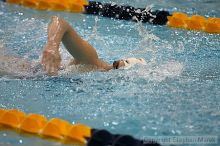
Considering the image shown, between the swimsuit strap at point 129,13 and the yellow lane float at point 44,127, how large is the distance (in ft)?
8.70

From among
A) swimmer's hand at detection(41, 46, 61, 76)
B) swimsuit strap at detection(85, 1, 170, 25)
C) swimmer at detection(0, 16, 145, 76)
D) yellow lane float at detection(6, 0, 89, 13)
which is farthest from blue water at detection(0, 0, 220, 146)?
yellow lane float at detection(6, 0, 89, 13)

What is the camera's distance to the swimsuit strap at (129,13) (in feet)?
16.6

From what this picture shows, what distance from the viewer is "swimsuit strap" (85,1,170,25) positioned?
199 inches

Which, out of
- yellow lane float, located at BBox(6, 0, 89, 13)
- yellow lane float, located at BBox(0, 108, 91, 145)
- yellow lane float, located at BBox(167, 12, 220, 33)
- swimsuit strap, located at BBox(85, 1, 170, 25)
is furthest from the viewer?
yellow lane float, located at BBox(6, 0, 89, 13)

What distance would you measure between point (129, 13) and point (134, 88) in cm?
228

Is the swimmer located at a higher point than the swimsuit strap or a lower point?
higher

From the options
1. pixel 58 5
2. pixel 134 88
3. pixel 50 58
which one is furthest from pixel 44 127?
pixel 58 5

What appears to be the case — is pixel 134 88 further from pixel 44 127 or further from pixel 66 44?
pixel 44 127

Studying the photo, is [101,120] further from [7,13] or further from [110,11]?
[7,13]

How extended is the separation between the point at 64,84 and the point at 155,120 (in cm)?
83

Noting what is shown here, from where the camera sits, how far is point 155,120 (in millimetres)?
2631

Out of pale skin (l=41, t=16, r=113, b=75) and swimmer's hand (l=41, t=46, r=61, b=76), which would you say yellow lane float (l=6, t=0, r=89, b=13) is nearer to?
pale skin (l=41, t=16, r=113, b=75)


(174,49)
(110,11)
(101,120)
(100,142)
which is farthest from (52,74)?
(110,11)

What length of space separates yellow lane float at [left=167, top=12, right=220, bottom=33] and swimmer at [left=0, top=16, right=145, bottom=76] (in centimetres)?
161
